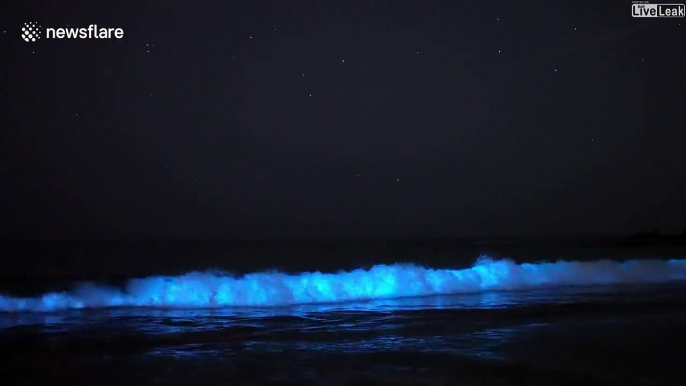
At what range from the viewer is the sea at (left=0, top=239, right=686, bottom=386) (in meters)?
5.65

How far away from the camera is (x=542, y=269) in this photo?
574 inches

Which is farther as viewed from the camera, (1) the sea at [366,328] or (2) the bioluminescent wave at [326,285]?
(2) the bioluminescent wave at [326,285]

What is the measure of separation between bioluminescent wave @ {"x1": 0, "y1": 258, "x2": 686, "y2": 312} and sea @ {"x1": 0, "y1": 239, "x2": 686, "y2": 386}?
0.04m

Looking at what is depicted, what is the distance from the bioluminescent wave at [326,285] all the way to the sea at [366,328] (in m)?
0.04

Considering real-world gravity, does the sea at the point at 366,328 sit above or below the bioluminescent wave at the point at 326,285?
below

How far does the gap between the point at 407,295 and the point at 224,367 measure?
6543 mm

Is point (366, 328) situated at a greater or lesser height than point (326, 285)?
lesser

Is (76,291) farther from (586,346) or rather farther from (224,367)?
(586,346)

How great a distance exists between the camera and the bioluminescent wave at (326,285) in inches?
444

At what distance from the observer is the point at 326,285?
12547 mm

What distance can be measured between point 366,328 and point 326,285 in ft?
15.5

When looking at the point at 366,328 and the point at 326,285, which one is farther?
the point at 326,285

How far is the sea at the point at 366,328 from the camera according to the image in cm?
565

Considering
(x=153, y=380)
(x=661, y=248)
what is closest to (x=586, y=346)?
(x=153, y=380)
